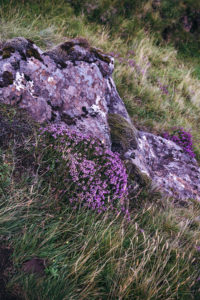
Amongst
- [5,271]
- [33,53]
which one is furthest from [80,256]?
[33,53]

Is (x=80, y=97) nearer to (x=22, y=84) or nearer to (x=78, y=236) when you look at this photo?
(x=22, y=84)

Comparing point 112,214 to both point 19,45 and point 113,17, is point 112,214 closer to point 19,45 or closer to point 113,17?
point 19,45

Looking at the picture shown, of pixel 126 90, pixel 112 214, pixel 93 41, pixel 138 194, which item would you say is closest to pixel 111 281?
pixel 112 214

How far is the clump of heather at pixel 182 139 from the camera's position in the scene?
236 inches

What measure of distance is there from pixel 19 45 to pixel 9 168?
1.91 metres

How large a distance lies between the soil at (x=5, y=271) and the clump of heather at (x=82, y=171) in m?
0.79

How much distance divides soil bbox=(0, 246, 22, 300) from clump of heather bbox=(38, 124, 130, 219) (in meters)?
0.79

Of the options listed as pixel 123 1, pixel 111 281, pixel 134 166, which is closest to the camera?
pixel 111 281

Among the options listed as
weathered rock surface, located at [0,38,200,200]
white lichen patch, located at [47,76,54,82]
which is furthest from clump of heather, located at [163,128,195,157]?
white lichen patch, located at [47,76,54,82]

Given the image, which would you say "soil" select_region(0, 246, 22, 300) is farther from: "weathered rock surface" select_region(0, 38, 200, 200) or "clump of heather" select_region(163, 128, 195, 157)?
"clump of heather" select_region(163, 128, 195, 157)

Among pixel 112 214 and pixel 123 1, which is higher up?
→ pixel 123 1

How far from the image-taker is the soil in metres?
1.95

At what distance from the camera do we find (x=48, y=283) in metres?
2.07

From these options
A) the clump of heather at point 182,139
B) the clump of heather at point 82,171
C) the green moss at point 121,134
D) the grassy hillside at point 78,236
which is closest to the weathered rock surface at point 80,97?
the green moss at point 121,134
